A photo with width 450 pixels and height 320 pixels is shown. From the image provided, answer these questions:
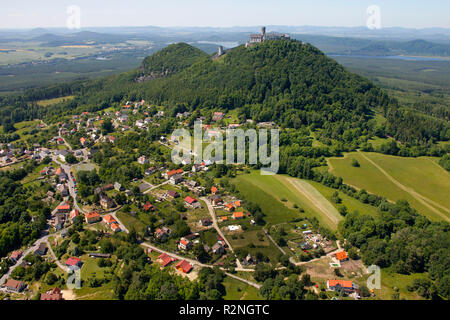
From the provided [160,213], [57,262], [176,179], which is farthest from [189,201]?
[57,262]

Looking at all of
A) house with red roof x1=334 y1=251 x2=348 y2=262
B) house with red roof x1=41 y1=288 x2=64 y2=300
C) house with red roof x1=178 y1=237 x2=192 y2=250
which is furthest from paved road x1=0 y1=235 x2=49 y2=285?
house with red roof x1=334 y1=251 x2=348 y2=262

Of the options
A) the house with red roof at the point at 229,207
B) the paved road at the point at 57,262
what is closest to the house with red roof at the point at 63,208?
the paved road at the point at 57,262

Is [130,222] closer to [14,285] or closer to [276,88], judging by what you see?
[14,285]

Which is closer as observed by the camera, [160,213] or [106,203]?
[160,213]

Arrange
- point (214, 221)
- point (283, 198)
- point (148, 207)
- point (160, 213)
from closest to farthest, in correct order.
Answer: point (214, 221), point (160, 213), point (148, 207), point (283, 198)

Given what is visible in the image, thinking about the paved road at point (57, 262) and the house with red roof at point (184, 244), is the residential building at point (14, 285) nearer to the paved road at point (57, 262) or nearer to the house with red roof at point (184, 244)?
the paved road at point (57, 262)
